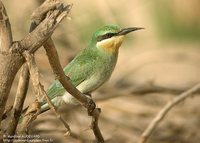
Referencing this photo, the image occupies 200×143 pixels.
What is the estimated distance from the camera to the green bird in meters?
2.62

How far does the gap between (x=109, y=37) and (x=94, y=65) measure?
14 centimetres

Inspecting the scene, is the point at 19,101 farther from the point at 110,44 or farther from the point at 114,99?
the point at 114,99

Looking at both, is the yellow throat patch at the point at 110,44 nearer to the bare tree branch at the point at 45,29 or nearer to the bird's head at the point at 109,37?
the bird's head at the point at 109,37

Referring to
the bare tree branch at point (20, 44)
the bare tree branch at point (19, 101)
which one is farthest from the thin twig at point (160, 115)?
the bare tree branch at point (20, 44)

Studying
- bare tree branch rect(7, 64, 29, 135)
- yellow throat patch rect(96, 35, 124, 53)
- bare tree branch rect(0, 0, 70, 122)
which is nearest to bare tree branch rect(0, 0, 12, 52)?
bare tree branch rect(0, 0, 70, 122)

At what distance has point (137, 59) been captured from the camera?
4.83 metres

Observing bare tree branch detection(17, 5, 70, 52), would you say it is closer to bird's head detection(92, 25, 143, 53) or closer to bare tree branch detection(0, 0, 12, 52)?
bare tree branch detection(0, 0, 12, 52)

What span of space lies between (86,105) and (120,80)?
5.70ft

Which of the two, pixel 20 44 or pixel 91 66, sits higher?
pixel 20 44

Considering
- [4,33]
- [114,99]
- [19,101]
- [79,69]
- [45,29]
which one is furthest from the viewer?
[114,99]

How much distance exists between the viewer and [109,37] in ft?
8.82

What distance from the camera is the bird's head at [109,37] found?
265cm

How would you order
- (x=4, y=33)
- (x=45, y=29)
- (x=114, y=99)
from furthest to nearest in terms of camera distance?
(x=114, y=99)
(x=4, y=33)
(x=45, y=29)

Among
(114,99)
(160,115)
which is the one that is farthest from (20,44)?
(114,99)
